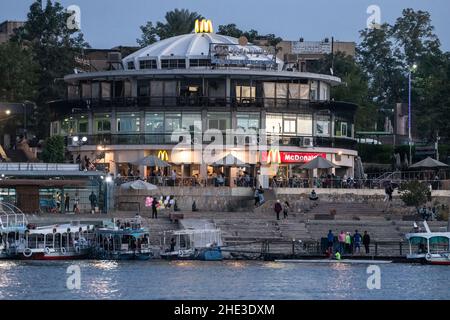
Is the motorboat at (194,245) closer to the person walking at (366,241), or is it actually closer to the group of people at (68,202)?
the person walking at (366,241)

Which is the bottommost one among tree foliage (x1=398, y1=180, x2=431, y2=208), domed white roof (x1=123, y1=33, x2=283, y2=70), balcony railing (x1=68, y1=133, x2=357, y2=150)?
tree foliage (x1=398, y1=180, x2=431, y2=208)

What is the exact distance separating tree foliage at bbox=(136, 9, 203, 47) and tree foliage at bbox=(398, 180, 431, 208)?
50.3m

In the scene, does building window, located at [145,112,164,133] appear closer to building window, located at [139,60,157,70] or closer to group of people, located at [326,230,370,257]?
building window, located at [139,60,157,70]

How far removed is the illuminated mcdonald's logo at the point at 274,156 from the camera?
115m

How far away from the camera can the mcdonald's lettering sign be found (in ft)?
378

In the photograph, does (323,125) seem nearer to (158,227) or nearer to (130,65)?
(130,65)

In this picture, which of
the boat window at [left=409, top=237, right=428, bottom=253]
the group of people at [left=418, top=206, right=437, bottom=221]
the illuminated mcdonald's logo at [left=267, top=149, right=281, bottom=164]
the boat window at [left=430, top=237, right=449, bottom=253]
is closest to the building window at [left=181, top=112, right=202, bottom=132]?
the illuminated mcdonald's logo at [left=267, top=149, right=281, bottom=164]

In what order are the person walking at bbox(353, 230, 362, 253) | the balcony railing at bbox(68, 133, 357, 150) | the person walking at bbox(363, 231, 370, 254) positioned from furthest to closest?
the balcony railing at bbox(68, 133, 357, 150)
the person walking at bbox(353, 230, 362, 253)
the person walking at bbox(363, 231, 370, 254)

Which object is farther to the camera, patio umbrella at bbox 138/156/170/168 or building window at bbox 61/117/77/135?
building window at bbox 61/117/77/135

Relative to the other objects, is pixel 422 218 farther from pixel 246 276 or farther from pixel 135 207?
pixel 246 276

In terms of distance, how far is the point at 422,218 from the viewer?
9875 cm

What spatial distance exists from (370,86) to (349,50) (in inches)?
521

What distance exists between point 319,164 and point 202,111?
10.1 m
